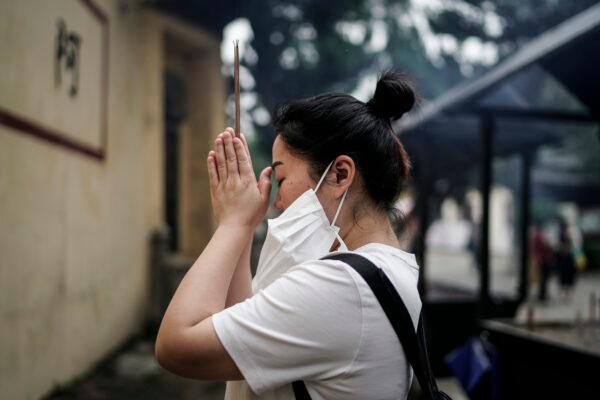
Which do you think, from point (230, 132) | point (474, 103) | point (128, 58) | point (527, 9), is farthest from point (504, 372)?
point (527, 9)

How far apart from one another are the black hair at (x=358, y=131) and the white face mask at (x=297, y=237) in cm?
7

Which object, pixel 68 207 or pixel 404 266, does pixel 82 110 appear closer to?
pixel 68 207

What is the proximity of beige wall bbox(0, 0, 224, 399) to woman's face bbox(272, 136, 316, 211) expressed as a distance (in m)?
3.23

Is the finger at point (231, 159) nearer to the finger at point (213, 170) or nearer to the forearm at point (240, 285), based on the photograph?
the finger at point (213, 170)

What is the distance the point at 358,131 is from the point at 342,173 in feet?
0.40

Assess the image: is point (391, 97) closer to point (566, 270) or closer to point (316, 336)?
point (316, 336)

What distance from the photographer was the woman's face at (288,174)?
1.58 meters

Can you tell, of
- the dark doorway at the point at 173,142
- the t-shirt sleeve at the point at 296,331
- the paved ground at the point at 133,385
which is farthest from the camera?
the dark doorway at the point at 173,142

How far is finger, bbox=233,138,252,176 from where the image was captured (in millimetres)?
1504

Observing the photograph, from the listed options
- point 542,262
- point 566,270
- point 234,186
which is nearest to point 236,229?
point 234,186

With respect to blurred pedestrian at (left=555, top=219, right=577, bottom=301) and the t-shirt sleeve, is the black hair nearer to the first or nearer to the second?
the t-shirt sleeve

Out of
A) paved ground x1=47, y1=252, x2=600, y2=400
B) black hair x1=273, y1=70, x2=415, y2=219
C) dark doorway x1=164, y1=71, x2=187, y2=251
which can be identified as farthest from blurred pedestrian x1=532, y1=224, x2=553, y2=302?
black hair x1=273, y1=70, x2=415, y2=219

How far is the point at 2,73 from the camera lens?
13.4 feet

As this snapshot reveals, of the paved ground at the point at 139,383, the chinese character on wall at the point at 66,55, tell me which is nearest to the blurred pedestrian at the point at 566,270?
the paved ground at the point at 139,383
